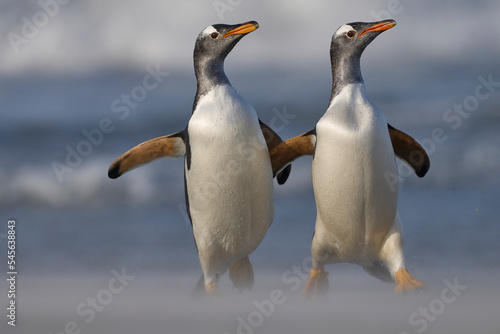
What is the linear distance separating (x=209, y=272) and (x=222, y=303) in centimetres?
67

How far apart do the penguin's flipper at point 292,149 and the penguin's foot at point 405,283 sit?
3.15 feet

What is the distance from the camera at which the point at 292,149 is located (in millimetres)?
5070

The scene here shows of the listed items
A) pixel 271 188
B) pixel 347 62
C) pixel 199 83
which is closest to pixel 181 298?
pixel 271 188

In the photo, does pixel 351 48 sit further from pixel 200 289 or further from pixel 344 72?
pixel 200 289

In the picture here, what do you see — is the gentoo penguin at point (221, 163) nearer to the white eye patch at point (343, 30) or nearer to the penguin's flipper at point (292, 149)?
→ the penguin's flipper at point (292, 149)

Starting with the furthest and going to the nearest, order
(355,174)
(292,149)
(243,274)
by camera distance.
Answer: (243,274) → (292,149) → (355,174)

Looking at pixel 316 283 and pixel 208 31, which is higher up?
pixel 208 31

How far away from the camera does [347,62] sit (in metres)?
4.87

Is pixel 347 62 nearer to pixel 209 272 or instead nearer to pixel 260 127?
pixel 260 127

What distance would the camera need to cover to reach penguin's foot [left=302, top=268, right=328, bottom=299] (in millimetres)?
5074

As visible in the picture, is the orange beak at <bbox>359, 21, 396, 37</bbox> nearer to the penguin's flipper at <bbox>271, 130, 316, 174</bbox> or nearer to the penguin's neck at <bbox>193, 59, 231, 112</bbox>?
the penguin's flipper at <bbox>271, 130, 316, 174</bbox>

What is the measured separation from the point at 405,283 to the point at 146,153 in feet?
5.99

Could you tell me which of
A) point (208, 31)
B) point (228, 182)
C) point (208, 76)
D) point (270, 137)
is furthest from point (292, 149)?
point (208, 31)

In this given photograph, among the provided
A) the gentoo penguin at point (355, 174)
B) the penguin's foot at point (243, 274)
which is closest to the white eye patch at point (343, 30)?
the gentoo penguin at point (355, 174)
